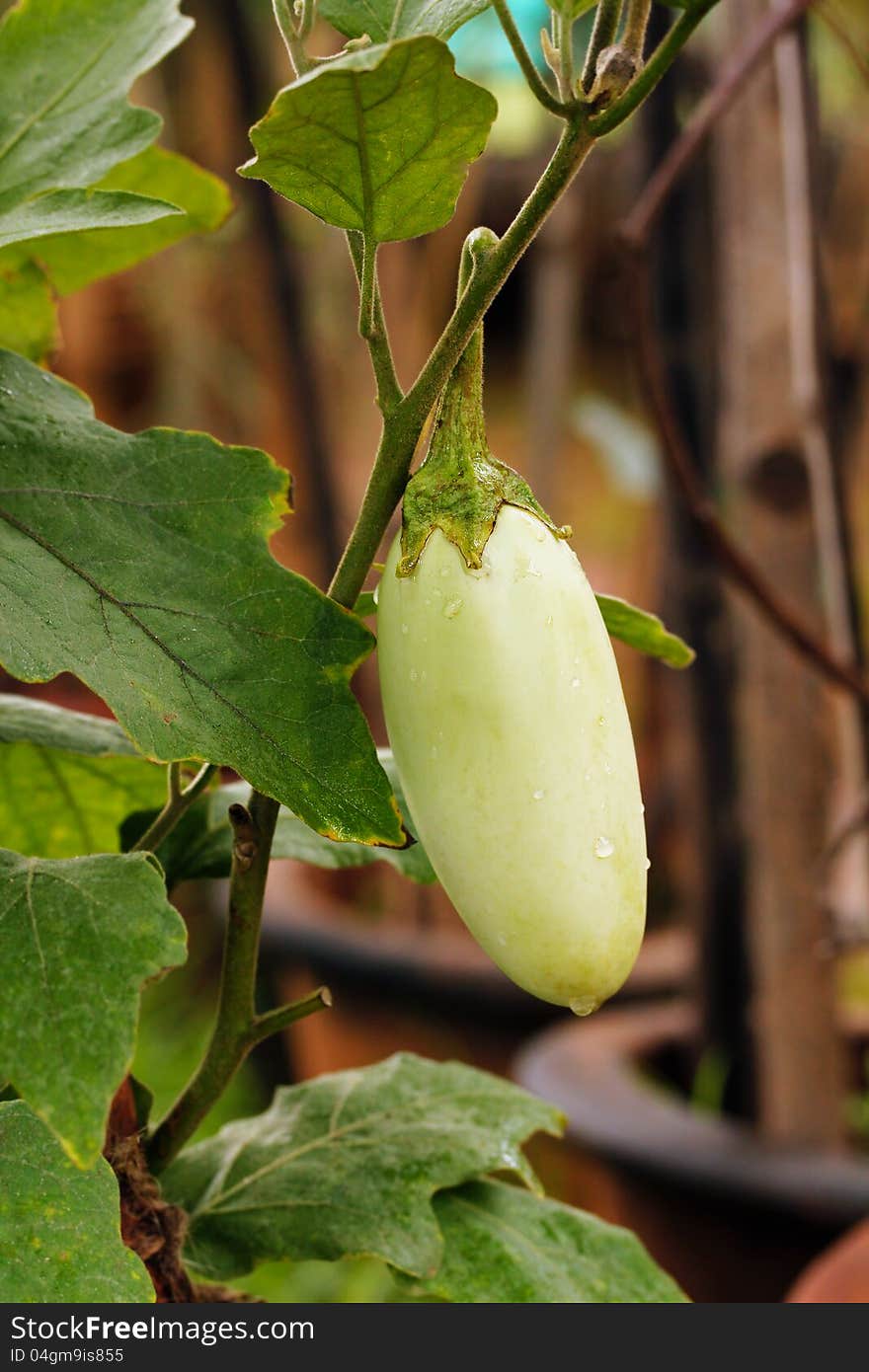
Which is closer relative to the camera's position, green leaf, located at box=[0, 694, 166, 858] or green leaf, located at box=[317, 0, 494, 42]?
green leaf, located at box=[317, 0, 494, 42]

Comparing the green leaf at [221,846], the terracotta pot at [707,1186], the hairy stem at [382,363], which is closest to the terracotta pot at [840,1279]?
the terracotta pot at [707,1186]

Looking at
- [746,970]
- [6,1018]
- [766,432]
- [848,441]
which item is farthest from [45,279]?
[848,441]

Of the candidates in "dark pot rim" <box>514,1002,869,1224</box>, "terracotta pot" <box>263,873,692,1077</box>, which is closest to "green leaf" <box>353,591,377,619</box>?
"dark pot rim" <box>514,1002,869,1224</box>

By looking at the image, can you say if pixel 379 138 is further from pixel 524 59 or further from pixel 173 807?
pixel 173 807

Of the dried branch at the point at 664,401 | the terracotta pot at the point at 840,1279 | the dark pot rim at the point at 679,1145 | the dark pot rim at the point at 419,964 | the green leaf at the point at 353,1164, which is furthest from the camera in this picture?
the dark pot rim at the point at 419,964

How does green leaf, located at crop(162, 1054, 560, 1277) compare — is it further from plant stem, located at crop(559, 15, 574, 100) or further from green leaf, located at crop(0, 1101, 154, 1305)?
plant stem, located at crop(559, 15, 574, 100)

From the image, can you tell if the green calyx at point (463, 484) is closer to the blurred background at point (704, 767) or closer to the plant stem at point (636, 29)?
the plant stem at point (636, 29)

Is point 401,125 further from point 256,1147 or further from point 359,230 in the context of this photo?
point 256,1147
